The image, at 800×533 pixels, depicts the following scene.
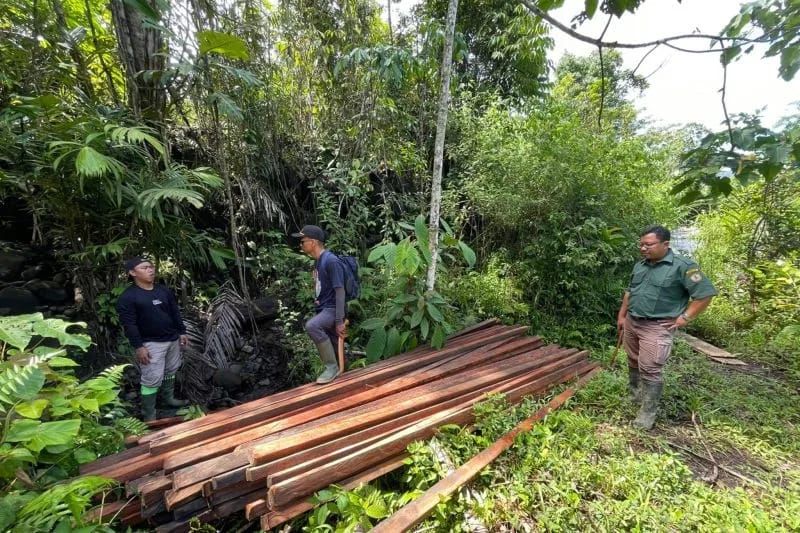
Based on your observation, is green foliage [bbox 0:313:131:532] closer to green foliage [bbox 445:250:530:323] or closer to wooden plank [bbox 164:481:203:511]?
wooden plank [bbox 164:481:203:511]

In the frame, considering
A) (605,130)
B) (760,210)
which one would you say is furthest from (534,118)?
(760,210)

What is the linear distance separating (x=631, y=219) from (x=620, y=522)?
5.08 m

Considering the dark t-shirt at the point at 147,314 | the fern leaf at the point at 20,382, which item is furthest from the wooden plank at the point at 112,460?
the dark t-shirt at the point at 147,314

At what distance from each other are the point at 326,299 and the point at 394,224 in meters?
2.52

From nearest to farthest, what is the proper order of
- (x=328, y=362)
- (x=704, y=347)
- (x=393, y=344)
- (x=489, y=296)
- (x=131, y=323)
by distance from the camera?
(x=131, y=323), (x=328, y=362), (x=393, y=344), (x=704, y=347), (x=489, y=296)

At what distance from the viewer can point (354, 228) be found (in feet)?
18.1

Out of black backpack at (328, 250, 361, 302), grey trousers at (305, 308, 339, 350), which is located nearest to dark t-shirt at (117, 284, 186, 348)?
grey trousers at (305, 308, 339, 350)

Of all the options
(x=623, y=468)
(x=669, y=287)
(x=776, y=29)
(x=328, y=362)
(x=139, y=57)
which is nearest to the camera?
(x=776, y=29)

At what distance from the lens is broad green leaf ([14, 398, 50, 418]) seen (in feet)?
5.96

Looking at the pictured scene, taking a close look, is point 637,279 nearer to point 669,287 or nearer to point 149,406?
point 669,287

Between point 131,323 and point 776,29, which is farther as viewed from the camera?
point 131,323

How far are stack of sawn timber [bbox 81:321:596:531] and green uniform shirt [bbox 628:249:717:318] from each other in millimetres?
1074

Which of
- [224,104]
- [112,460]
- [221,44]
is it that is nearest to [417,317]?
[112,460]

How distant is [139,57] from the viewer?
12.7 feet
